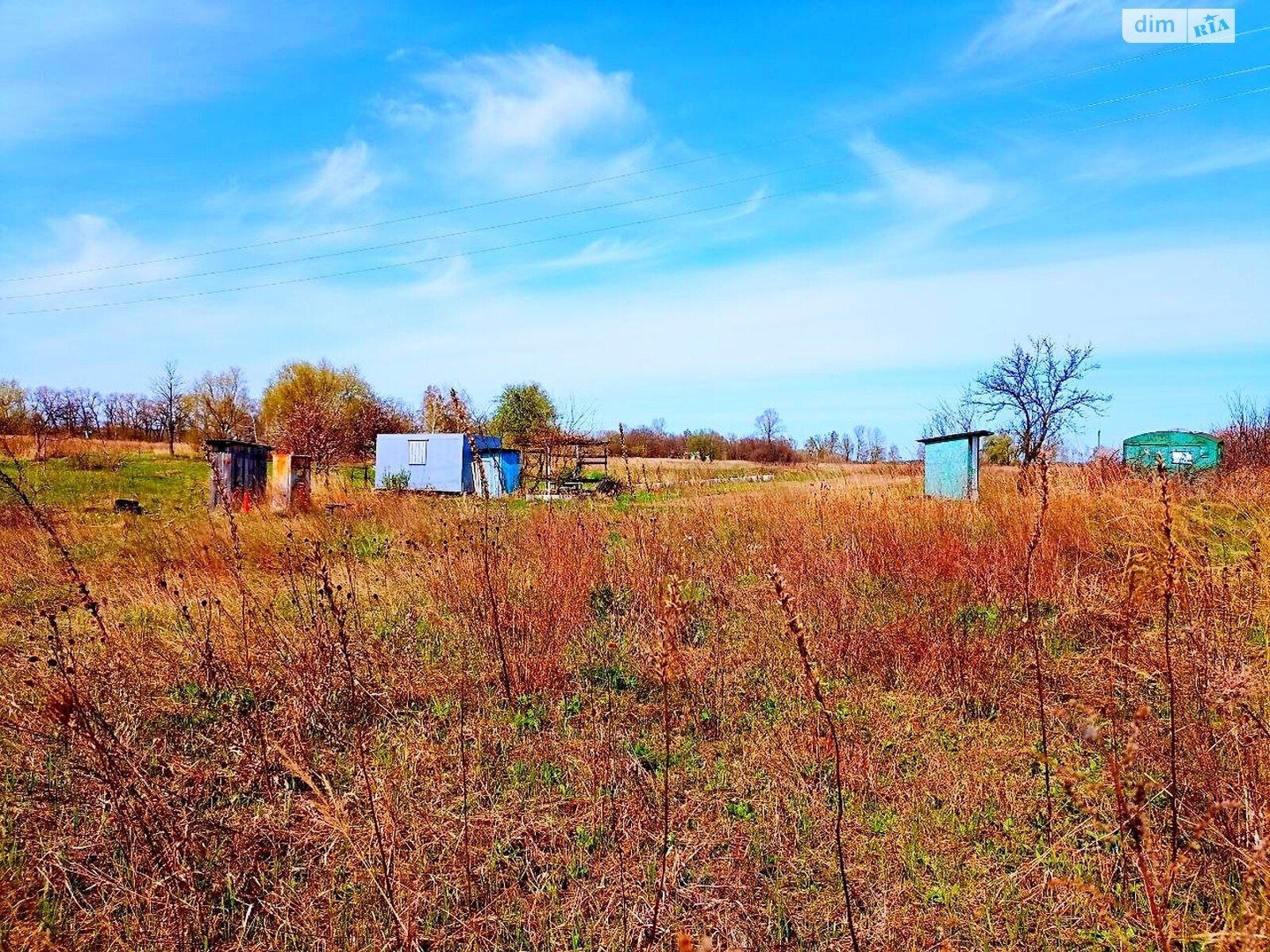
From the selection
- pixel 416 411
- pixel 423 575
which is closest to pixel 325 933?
pixel 423 575

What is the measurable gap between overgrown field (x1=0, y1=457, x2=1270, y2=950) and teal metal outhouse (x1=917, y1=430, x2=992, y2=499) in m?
4.45

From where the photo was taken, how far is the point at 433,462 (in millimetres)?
22078

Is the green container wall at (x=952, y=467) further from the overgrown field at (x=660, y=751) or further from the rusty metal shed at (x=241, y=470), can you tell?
the rusty metal shed at (x=241, y=470)

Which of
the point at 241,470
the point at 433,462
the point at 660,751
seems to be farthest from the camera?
the point at 433,462

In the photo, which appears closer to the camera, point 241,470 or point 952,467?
point 952,467

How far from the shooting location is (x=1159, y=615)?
16.9 ft

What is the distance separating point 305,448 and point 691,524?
24447 millimetres

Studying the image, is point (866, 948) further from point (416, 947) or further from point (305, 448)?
point (305, 448)

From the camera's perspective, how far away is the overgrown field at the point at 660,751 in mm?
2523

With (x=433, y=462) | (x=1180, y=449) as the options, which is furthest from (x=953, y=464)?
(x=433, y=462)

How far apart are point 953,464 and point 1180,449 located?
4590 millimetres

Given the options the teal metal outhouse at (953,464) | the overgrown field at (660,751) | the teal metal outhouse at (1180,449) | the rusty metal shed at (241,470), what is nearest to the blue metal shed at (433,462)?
the rusty metal shed at (241,470)

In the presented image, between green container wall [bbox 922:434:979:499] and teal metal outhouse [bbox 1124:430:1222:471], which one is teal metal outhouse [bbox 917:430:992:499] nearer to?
green container wall [bbox 922:434:979:499]

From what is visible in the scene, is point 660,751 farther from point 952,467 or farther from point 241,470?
point 241,470
